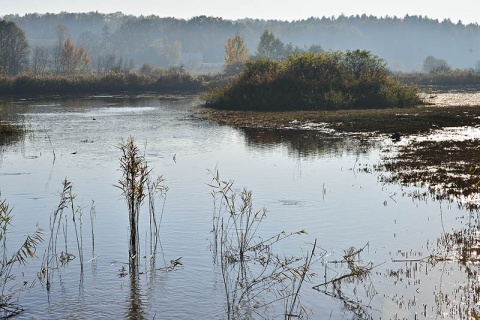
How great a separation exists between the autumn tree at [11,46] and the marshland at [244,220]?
256 ft

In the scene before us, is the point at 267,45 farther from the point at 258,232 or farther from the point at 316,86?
the point at 258,232

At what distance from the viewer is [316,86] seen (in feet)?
166

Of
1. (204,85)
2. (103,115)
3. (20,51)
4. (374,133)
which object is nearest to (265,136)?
(374,133)

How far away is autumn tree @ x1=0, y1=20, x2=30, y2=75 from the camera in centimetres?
11279

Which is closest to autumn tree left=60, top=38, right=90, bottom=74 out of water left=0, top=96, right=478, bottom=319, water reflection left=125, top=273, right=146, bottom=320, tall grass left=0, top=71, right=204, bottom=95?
tall grass left=0, top=71, right=204, bottom=95

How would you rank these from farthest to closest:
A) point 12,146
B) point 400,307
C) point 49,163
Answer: point 12,146, point 49,163, point 400,307

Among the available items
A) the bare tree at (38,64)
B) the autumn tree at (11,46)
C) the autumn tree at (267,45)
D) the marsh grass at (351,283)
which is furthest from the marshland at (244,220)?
the autumn tree at (267,45)

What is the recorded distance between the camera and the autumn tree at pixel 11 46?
370 feet

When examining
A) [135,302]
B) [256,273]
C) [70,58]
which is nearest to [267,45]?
[70,58]

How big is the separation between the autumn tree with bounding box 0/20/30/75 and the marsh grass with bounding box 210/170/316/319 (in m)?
105

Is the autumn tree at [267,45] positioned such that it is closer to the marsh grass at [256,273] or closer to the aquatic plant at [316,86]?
the aquatic plant at [316,86]

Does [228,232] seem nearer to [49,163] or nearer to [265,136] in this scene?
[49,163]

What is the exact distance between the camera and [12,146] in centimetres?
3105

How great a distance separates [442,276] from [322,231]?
3.84 meters
